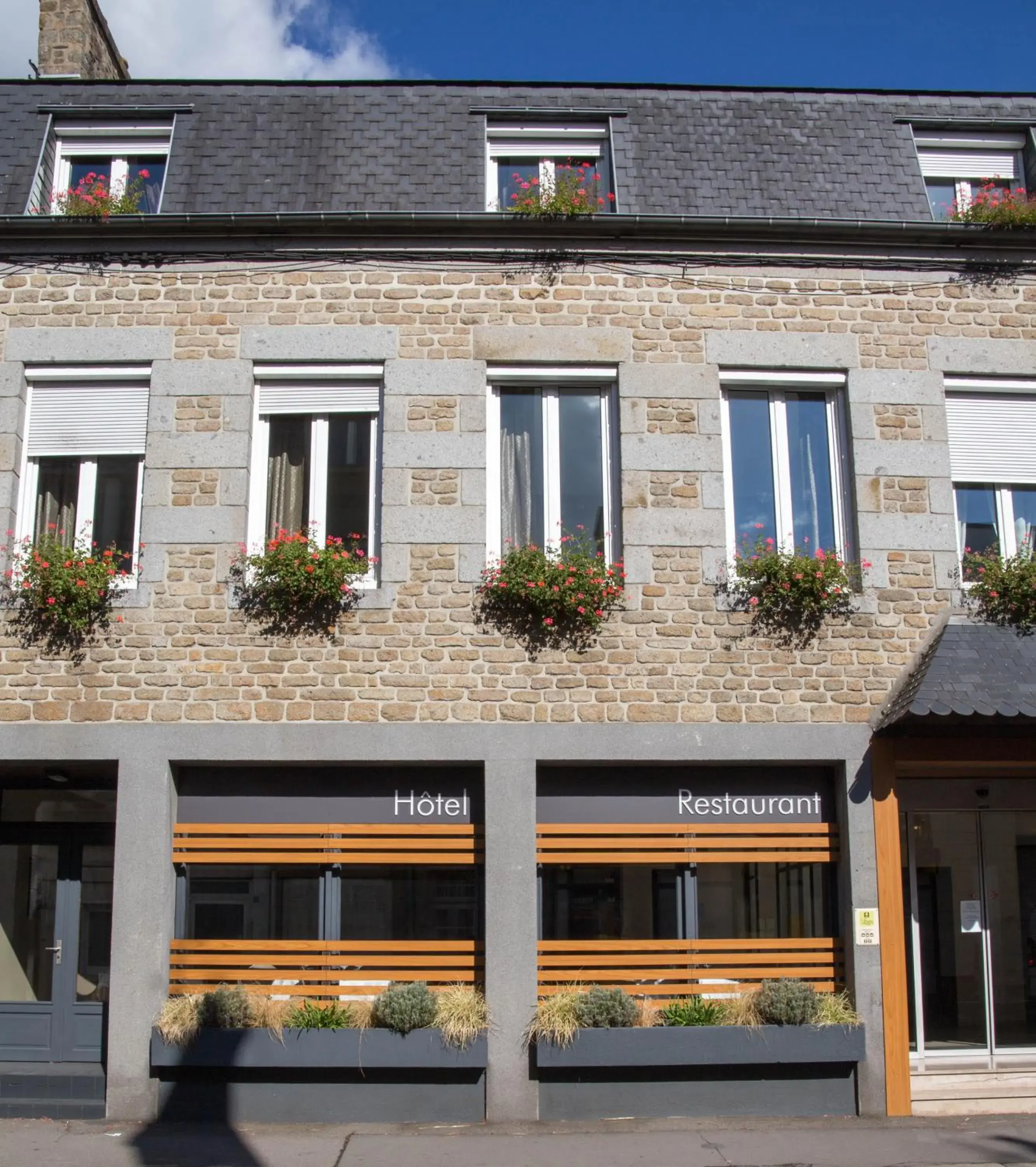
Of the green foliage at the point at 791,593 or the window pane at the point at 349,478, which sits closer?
the green foliage at the point at 791,593

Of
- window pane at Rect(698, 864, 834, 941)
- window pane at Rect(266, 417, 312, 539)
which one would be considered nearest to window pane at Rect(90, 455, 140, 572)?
window pane at Rect(266, 417, 312, 539)

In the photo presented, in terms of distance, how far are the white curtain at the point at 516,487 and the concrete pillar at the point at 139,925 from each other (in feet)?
Answer: 11.1

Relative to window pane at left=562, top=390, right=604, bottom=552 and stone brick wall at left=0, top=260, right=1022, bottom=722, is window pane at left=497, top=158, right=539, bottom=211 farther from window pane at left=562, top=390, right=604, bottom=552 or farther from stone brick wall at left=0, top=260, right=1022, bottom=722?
window pane at left=562, top=390, right=604, bottom=552

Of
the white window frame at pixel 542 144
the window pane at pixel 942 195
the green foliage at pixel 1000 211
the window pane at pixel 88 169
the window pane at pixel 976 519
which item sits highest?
the white window frame at pixel 542 144

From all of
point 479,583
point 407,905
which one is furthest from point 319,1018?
point 479,583

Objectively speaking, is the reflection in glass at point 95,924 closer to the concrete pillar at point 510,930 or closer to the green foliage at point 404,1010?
the green foliage at point 404,1010

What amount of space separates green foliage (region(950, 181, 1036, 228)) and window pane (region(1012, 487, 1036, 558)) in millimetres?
2312

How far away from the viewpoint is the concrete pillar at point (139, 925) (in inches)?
356

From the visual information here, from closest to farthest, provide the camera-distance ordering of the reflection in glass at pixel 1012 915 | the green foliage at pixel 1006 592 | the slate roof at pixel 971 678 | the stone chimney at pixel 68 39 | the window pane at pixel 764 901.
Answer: the slate roof at pixel 971 678 < the window pane at pixel 764 901 < the green foliage at pixel 1006 592 < the reflection in glass at pixel 1012 915 < the stone chimney at pixel 68 39

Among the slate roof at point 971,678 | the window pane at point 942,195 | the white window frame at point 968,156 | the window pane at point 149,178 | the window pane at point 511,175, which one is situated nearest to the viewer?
the slate roof at point 971,678

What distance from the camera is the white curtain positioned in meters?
10.1

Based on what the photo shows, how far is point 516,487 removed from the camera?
10.2m

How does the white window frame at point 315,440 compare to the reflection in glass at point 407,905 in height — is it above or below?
above

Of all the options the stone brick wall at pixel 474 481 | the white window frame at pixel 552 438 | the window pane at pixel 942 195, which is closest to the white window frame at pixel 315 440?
the stone brick wall at pixel 474 481
